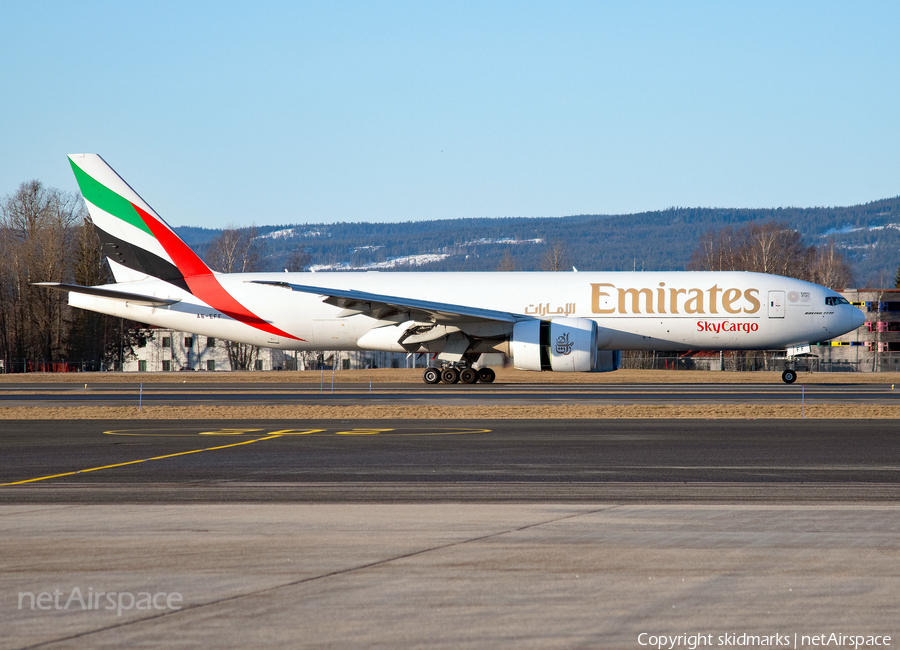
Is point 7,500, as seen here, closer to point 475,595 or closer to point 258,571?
point 258,571

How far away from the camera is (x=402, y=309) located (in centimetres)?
3055

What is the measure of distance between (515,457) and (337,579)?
23.8 ft

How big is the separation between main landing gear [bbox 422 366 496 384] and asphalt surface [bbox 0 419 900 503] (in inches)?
548

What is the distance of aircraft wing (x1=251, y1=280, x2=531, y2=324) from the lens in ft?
97.5

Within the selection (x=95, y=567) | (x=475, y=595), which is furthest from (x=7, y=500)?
(x=475, y=595)

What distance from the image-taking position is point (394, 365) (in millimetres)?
77875

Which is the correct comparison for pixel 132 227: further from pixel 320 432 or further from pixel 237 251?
pixel 237 251

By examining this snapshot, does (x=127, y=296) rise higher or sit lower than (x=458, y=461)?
higher

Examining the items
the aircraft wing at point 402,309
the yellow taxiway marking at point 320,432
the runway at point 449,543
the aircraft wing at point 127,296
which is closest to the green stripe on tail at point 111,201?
the aircraft wing at point 127,296

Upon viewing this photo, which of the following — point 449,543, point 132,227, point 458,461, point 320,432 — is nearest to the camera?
point 449,543

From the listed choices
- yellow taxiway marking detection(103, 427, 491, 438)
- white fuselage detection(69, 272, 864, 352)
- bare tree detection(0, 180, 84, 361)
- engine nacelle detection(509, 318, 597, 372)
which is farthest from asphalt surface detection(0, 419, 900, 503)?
bare tree detection(0, 180, 84, 361)

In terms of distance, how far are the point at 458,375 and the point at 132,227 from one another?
47.2 ft

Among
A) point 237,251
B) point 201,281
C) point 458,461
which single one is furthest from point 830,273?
point 458,461

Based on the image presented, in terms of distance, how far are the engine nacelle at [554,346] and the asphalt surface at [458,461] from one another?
35.0 ft
